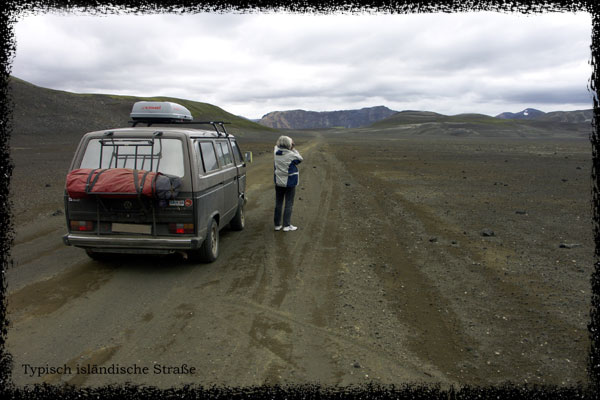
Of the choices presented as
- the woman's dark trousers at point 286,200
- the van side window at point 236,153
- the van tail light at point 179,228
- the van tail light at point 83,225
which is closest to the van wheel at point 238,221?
the woman's dark trousers at point 286,200

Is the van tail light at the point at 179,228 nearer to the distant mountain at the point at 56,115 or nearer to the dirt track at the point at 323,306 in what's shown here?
the dirt track at the point at 323,306

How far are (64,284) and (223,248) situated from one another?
8.58 ft

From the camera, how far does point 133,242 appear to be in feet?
17.6

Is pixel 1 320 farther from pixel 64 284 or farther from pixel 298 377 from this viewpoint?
pixel 298 377

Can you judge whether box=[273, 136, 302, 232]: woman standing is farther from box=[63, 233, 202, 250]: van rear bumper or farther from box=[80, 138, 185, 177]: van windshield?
box=[63, 233, 202, 250]: van rear bumper

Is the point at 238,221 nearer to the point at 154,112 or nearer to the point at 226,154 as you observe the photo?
the point at 226,154

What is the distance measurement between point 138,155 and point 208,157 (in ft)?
3.86

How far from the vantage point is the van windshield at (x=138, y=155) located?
5.48 metres

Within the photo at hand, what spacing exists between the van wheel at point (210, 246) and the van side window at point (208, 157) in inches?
35.4

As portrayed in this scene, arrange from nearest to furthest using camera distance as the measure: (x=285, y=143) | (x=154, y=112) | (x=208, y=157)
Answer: (x=208, y=157), (x=154, y=112), (x=285, y=143)

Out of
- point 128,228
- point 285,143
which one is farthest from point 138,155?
point 285,143

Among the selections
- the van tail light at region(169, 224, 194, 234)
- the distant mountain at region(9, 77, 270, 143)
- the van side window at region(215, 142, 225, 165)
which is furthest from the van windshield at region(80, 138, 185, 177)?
the distant mountain at region(9, 77, 270, 143)

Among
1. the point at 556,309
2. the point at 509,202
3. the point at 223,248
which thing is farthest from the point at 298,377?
the point at 509,202

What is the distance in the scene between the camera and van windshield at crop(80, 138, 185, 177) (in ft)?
18.0
